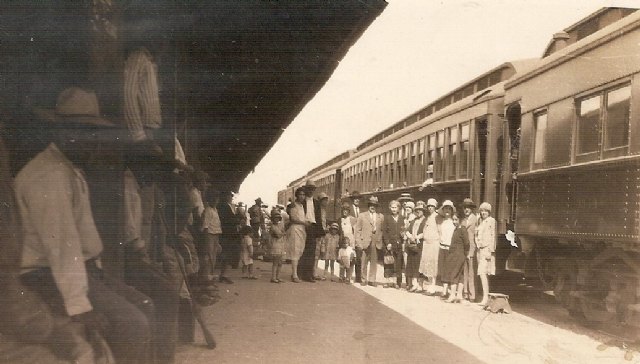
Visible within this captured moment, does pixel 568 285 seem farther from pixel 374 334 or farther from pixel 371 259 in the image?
pixel 371 259

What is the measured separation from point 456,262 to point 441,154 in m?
4.01

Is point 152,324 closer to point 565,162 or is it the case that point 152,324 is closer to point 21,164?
point 21,164

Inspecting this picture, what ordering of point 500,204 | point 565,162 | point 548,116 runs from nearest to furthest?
1. point 565,162
2. point 548,116
3. point 500,204

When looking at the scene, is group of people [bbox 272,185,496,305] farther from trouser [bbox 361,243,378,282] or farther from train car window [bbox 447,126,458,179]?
train car window [bbox 447,126,458,179]

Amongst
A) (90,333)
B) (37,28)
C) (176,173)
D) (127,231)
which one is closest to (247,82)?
(176,173)

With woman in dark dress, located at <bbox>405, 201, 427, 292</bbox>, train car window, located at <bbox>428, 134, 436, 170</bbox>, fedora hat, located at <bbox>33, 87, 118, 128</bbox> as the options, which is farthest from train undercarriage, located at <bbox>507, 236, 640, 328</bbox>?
fedora hat, located at <bbox>33, 87, 118, 128</bbox>

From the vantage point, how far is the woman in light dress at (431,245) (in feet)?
38.0

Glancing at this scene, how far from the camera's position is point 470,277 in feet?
35.1

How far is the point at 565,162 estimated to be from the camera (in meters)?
8.77

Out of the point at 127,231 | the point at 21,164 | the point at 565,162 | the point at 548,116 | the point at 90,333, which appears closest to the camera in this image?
the point at 90,333

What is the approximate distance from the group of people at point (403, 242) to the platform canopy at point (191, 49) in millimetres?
2389

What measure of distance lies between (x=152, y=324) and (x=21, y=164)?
3.74 feet

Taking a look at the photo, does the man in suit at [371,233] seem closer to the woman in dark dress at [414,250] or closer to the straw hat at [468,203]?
the woman in dark dress at [414,250]

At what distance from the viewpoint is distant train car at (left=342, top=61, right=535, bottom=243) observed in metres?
11.6
